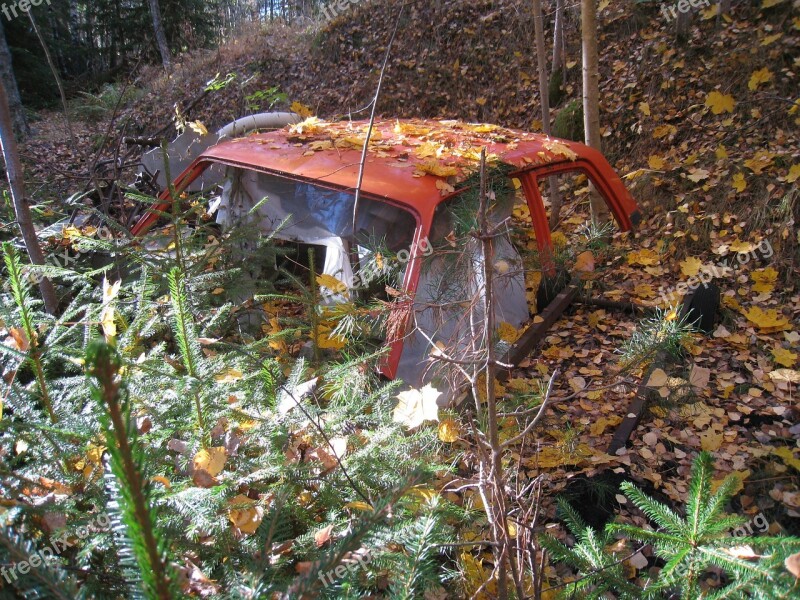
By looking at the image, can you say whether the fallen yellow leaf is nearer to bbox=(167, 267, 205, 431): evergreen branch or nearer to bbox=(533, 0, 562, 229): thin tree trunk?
bbox=(167, 267, 205, 431): evergreen branch

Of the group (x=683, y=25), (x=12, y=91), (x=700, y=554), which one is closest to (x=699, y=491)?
→ (x=700, y=554)

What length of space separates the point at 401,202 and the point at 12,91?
1193 cm

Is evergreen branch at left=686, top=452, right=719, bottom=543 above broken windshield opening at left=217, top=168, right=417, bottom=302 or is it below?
below

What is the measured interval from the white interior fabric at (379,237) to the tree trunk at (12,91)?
8669 millimetres

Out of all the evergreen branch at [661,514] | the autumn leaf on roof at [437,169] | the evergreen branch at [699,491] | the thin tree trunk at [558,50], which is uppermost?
the thin tree trunk at [558,50]

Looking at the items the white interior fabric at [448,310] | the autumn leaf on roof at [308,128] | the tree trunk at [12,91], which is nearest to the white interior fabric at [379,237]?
the white interior fabric at [448,310]

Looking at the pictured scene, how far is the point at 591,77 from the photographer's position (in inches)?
177

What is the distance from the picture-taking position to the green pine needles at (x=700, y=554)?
1.04 m

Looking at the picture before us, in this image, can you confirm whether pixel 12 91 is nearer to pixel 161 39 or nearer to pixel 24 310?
pixel 161 39

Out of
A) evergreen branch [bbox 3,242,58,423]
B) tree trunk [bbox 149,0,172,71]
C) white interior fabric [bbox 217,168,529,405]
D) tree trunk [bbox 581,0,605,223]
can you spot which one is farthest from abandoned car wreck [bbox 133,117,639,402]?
tree trunk [bbox 149,0,172,71]

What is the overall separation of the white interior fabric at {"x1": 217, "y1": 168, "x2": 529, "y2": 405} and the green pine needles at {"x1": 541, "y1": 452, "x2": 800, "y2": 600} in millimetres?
952

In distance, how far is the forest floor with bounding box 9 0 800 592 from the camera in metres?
2.91

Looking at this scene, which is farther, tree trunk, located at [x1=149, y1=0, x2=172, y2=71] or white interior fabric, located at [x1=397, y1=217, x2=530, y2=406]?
tree trunk, located at [x1=149, y1=0, x2=172, y2=71]

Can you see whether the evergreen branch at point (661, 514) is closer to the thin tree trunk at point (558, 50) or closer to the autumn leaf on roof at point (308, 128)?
the autumn leaf on roof at point (308, 128)
